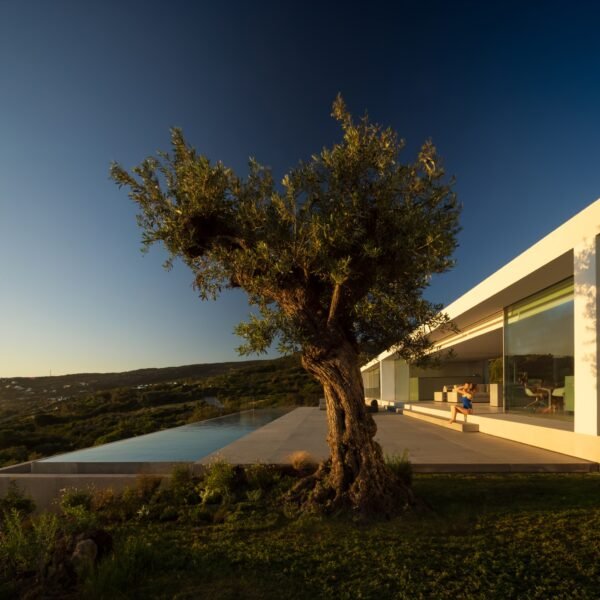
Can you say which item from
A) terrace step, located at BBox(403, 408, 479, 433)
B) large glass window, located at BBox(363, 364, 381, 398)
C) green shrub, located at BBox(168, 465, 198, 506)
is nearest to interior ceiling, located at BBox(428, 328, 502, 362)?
terrace step, located at BBox(403, 408, 479, 433)

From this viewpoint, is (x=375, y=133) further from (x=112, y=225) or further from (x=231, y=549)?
(x=112, y=225)

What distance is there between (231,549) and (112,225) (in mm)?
13302

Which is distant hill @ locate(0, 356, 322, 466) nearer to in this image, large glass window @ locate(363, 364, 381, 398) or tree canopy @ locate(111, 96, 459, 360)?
large glass window @ locate(363, 364, 381, 398)

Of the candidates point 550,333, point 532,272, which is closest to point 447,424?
point 550,333

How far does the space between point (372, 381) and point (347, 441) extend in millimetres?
37037

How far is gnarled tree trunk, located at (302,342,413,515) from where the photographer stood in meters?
5.45

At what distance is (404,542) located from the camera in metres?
4.30

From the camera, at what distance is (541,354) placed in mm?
11469

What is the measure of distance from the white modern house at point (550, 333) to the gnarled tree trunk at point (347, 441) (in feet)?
7.64

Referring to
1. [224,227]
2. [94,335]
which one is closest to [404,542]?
[224,227]

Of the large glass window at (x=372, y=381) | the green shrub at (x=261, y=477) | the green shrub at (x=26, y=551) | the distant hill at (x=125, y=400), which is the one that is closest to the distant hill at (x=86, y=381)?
the distant hill at (x=125, y=400)

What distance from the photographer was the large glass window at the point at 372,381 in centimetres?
3822

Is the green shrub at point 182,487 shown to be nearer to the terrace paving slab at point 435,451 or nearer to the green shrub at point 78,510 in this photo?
the terrace paving slab at point 435,451

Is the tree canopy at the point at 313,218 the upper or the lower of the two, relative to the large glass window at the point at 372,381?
upper
